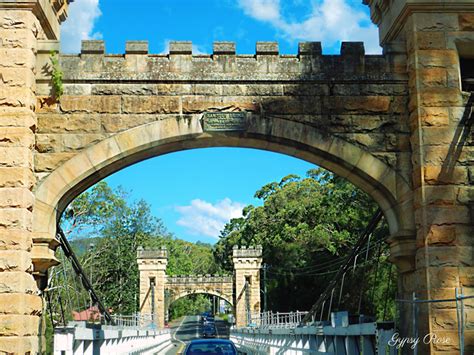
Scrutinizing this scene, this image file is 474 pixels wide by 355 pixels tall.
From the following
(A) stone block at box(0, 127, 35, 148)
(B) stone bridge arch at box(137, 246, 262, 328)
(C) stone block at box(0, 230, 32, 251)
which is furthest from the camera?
(B) stone bridge arch at box(137, 246, 262, 328)

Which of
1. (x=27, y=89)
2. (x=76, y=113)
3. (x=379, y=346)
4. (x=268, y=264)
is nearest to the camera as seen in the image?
(x=379, y=346)

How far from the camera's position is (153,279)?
4094 cm

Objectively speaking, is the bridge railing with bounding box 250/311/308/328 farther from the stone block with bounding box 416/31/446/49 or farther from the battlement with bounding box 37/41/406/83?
the stone block with bounding box 416/31/446/49

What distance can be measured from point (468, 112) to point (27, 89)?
4.80 meters

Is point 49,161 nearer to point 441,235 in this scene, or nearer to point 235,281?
point 441,235

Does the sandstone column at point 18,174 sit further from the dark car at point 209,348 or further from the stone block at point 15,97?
the dark car at point 209,348

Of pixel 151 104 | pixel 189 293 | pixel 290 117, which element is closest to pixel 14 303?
pixel 151 104

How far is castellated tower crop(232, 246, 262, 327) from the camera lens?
38.4m

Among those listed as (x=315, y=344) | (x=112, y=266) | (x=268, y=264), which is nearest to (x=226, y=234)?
(x=268, y=264)

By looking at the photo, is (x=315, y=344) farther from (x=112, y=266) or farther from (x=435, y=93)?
(x=112, y=266)

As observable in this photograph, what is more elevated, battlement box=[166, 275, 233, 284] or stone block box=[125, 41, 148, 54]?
stone block box=[125, 41, 148, 54]

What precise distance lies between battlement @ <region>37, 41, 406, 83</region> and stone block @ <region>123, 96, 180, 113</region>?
0.22m

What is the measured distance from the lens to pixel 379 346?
268 inches

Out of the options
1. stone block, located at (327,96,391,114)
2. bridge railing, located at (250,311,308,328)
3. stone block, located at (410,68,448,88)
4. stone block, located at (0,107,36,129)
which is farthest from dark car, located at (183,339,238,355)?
bridge railing, located at (250,311,308,328)
